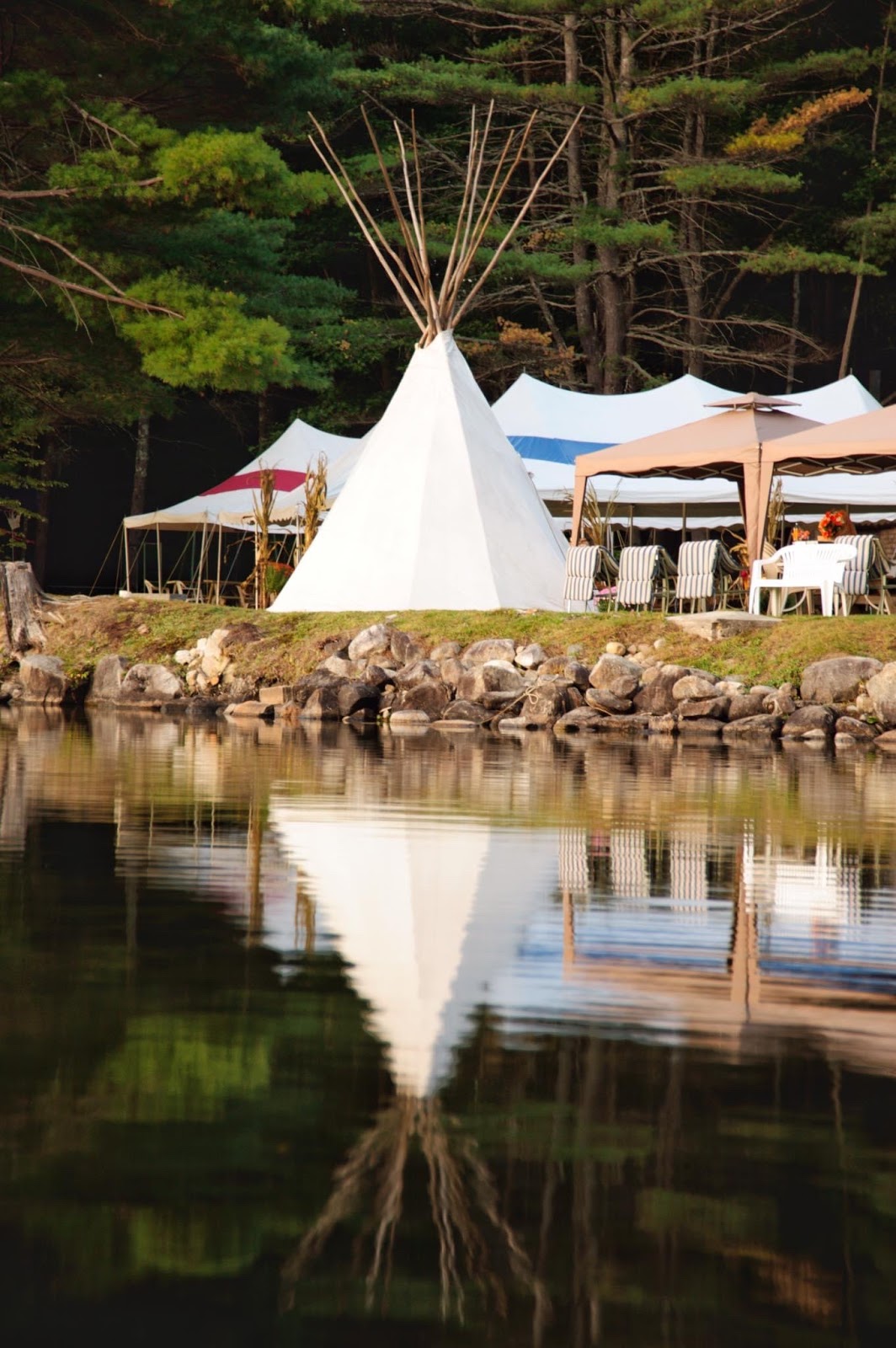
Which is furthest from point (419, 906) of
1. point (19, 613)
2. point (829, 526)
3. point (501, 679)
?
point (19, 613)

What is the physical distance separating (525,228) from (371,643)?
56.4 ft

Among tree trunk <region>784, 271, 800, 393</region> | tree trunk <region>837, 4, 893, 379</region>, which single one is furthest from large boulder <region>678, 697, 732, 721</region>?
tree trunk <region>784, 271, 800, 393</region>

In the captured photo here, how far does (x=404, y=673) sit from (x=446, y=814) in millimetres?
7968

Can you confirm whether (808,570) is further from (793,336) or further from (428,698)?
(793,336)

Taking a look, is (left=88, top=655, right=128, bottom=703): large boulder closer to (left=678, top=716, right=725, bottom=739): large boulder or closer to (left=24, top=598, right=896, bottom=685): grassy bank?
(left=24, top=598, right=896, bottom=685): grassy bank

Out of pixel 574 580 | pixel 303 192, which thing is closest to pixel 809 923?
pixel 574 580

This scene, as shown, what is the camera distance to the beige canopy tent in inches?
623

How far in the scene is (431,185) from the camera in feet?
102

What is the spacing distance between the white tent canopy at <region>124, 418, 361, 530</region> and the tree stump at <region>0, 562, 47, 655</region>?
5843 mm

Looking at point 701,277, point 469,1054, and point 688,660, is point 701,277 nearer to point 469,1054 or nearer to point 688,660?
point 688,660

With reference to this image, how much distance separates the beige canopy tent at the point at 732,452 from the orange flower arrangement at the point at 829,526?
54 centimetres

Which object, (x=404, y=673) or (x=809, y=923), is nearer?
(x=809, y=923)

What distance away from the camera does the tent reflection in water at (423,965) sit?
1.89m

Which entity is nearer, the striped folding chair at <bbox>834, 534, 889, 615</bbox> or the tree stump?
the striped folding chair at <bbox>834, 534, 889, 615</bbox>
